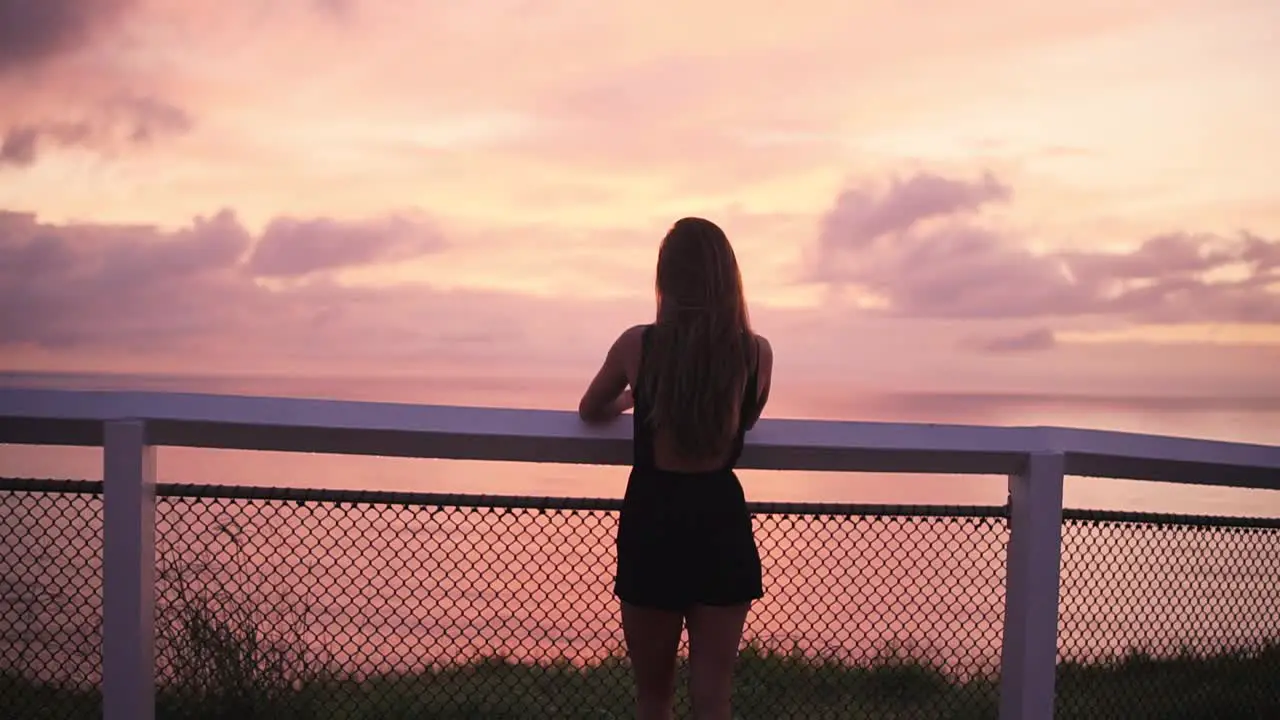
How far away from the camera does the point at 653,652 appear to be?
A: 9.44 ft

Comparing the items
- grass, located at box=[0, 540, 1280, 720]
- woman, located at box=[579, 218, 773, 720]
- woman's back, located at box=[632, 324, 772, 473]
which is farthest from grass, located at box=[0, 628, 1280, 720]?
woman's back, located at box=[632, 324, 772, 473]

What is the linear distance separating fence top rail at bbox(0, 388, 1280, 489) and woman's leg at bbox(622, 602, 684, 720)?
43 centimetres

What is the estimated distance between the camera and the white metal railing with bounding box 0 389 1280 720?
2.82 meters

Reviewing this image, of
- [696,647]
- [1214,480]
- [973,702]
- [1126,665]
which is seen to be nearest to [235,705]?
[696,647]

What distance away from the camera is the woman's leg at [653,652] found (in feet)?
9.35

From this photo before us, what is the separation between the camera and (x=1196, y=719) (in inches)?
177

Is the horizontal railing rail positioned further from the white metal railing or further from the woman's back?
the woman's back

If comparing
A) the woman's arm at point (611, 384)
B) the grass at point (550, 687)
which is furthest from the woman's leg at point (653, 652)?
the grass at point (550, 687)

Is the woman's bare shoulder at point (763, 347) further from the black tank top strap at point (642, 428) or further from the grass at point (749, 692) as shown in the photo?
the grass at point (749, 692)

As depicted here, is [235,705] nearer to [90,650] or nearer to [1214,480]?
[90,650]

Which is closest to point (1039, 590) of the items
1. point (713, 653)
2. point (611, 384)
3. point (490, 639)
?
point (713, 653)

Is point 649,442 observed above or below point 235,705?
above

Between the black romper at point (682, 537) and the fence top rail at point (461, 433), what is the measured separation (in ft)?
0.44

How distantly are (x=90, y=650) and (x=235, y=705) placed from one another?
2.22 feet
